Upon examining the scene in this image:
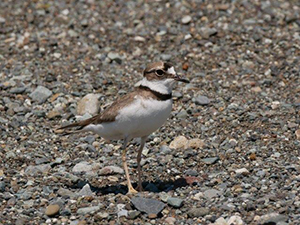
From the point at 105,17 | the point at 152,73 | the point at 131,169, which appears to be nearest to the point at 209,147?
the point at 131,169

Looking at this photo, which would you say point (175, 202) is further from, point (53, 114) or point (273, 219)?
→ point (53, 114)

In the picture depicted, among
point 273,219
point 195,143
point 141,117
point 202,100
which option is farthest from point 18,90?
point 273,219

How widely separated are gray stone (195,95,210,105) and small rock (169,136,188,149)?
1.24 metres

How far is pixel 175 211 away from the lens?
23.7ft

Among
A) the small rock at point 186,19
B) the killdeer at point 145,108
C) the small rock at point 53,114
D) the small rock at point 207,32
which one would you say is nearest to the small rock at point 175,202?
the killdeer at point 145,108

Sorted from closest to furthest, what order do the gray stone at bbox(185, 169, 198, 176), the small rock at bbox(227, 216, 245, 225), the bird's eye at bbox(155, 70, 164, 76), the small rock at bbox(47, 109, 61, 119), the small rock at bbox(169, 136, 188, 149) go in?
the small rock at bbox(227, 216, 245, 225)
the bird's eye at bbox(155, 70, 164, 76)
the gray stone at bbox(185, 169, 198, 176)
the small rock at bbox(169, 136, 188, 149)
the small rock at bbox(47, 109, 61, 119)

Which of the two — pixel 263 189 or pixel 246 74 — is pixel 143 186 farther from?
pixel 246 74

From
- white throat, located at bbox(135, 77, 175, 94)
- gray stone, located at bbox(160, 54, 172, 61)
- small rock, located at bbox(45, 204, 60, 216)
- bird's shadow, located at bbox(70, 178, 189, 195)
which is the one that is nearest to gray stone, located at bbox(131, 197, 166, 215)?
bird's shadow, located at bbox(70, 178, 189, 195)

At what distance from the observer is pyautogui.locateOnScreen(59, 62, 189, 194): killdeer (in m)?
7.30

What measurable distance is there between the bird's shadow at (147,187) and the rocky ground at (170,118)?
0.08 feet

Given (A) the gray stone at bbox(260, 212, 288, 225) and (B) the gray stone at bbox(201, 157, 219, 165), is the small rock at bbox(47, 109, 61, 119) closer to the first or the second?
(B) the gray stone at bbox(201, 157, 219, 165)

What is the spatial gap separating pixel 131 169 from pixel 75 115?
2012 mm

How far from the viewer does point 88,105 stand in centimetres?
1029

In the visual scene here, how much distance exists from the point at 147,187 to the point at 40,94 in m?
3.50
